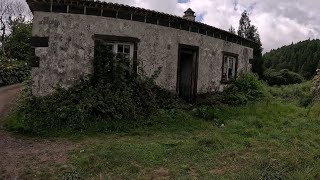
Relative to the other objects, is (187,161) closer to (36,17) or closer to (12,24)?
(36,17)

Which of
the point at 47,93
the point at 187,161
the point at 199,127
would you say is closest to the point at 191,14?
the point at 199,127

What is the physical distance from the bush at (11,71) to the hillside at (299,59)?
1678 inches

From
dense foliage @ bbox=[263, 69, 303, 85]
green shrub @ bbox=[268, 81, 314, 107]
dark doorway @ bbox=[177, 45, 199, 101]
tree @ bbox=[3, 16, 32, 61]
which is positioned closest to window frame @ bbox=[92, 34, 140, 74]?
dark doorway @ bbox=[177, 45, 199, 101]

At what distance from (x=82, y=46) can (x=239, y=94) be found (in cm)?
784

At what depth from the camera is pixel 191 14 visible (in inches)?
650

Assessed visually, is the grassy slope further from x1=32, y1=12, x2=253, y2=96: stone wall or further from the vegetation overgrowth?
x1=32, y1=12, x2=253, y2=96: stone wall

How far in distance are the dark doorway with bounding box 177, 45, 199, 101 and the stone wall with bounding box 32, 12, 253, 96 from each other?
0.90 meters

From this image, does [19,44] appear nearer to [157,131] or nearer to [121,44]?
[121,44]

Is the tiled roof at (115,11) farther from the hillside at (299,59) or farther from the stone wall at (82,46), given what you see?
the hillside at (299,59)

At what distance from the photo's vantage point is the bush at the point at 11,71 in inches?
781

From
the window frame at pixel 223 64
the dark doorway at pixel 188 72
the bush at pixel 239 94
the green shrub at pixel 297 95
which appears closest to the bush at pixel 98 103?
the dark doorway at pixel 188 72

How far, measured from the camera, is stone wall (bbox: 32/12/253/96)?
10398 mm

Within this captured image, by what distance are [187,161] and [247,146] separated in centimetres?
214

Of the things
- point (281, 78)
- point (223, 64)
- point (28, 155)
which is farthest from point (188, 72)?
point (281, 78)
